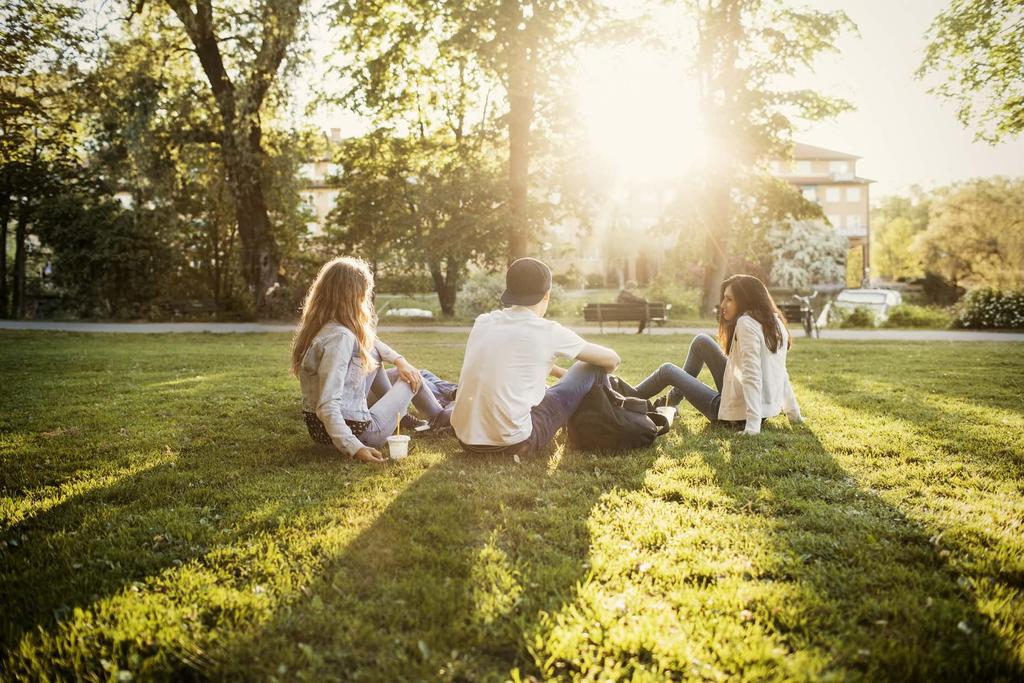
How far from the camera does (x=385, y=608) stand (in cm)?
290

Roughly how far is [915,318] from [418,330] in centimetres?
1648

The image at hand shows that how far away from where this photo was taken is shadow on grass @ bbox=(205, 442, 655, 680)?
256 centimetres

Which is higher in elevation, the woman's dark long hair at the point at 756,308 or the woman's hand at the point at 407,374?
the woman's dark long hair at the point at 756,308

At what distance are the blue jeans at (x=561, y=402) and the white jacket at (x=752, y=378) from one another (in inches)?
56.5

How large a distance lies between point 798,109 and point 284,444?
79.5 ft

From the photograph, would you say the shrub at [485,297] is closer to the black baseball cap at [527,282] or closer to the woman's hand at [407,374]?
the woman's hand at [407,374]

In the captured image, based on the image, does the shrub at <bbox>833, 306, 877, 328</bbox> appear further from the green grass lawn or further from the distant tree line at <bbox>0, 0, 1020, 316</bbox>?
the green grass lawn

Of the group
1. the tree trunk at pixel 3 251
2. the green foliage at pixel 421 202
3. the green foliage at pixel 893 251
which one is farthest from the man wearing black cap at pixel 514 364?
the green foliage at pixel 893 251

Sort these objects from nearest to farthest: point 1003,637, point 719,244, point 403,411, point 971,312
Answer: point 1003,637
point 403,411
point 971,312
point 719,244

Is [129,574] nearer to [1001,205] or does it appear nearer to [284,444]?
[284,444]

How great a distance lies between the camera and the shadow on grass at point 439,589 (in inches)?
101

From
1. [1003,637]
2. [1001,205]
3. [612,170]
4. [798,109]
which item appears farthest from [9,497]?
[1001,205]

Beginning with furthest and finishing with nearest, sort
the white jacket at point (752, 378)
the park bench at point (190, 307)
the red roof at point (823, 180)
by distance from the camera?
1. the red roof at point (823, 180)
2. the park bench at point (190, 307)
3. the white jacket at point (752, 378)

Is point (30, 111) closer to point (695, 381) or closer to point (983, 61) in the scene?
point (695, 381)
